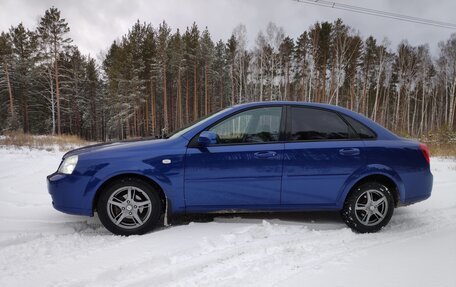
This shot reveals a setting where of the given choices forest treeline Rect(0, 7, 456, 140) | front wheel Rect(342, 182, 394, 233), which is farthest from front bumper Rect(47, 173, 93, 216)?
forest treeline Rect(0, 7, 456, 140)

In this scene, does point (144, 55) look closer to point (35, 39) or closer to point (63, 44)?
point (63, 44)

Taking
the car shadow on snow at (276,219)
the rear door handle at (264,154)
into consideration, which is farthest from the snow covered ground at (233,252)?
the rear door handle at (264,154)

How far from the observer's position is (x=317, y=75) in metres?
37.5

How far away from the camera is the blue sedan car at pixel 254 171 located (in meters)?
3.61

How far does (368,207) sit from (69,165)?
3.72m

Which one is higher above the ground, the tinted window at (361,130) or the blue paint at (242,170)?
the tinted window at (361,130)

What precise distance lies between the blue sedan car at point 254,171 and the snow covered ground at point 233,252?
0.31 metres

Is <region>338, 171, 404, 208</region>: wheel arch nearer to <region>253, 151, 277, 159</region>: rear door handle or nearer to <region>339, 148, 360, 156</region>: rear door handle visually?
<region>339, 148, 360, 156</region>: rear door handle

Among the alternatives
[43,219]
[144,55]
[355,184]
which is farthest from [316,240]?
[144,55]

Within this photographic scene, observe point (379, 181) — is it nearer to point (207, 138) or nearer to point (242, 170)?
point (242, 170)

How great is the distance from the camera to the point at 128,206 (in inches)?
143

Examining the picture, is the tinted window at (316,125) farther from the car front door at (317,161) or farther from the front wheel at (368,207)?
the front wheel at (368,207)

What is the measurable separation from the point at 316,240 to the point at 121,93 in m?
37.8

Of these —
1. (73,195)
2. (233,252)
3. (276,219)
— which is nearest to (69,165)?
(73,195)
